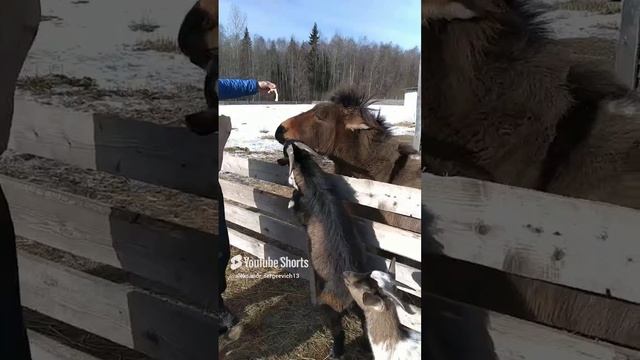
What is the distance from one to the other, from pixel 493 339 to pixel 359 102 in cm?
90

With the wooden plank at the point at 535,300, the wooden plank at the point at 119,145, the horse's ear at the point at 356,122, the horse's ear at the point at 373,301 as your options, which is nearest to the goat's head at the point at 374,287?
the horse's ear at the point at 373,301

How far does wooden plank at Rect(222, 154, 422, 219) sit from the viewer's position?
1515 mm

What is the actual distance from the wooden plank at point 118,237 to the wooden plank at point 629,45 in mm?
1389

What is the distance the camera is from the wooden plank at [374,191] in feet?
4.97

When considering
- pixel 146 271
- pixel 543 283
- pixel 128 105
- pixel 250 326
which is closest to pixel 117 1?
pixel 128 105

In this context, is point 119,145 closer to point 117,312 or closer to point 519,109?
point 117,312

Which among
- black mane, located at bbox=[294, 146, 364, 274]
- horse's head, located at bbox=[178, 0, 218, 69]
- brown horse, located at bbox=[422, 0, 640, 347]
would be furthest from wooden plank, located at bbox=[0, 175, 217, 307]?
brown horse, located at bbox=[422, 0, 640, 347]

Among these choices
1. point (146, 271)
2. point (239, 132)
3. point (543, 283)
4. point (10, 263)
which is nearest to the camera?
point (543, 283)

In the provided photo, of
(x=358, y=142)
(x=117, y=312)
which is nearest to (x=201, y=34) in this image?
(x=358, y=142)

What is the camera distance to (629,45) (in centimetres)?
125

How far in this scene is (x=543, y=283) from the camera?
4.68ft

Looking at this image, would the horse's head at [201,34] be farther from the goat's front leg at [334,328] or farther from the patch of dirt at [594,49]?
the patch of dirt at [594,49]

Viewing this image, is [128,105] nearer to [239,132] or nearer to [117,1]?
[117,1]

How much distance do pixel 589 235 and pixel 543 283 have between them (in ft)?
0.67
